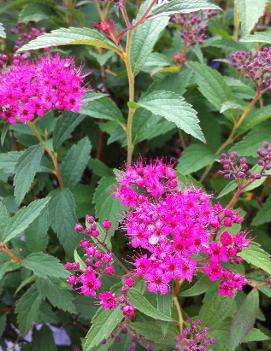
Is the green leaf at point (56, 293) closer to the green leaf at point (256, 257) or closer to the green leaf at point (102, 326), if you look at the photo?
the green leaf at point (102, 326)

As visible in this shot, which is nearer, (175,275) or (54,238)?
(175,275)

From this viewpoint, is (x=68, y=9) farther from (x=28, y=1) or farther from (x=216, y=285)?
(x=216, y=285)

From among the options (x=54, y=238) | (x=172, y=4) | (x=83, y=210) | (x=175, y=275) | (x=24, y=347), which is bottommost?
(x=24, y=347)

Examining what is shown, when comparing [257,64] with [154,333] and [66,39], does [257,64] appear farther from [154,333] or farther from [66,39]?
[154,333]

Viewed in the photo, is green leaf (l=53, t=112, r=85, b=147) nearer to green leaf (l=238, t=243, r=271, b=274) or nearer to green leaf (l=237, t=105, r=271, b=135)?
green leaf (l=237, t=105, r=271, b=135)

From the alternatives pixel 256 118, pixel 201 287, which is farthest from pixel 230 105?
pixel 201 287

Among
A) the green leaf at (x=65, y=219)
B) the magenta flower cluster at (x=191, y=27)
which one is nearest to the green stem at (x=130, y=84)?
the green leaf at (x=65, y=219)

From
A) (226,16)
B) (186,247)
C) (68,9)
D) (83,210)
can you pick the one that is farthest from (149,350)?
(226,16)

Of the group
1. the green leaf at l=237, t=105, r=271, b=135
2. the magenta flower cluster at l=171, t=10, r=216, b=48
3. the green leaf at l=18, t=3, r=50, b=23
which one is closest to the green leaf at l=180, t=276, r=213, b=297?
the green leaf at l=237, t=105, r=271, b=135
